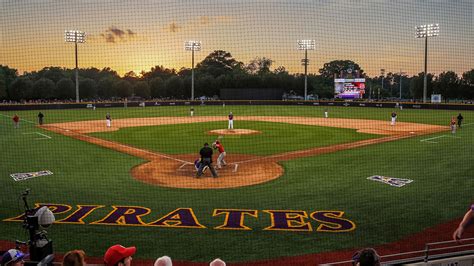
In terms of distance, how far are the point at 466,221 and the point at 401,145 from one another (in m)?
16.1

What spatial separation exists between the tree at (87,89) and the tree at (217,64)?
18.1 m

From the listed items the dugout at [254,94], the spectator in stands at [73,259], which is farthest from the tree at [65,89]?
the spectator in stands at [73,259]

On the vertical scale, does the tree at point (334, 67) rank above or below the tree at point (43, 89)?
above

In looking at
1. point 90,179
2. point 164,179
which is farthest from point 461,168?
point 90,179

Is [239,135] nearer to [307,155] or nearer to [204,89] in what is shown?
[307,155]

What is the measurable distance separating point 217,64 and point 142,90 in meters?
16.0

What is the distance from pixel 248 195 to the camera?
1148 centimetres

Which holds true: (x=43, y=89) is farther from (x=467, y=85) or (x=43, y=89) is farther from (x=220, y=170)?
(x=467, y=85)

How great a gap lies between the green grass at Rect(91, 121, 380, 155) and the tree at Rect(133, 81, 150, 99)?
48.3m

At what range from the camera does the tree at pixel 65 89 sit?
6341cm

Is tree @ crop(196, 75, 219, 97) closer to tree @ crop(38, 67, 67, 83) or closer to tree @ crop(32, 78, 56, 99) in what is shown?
tree @ crop(32, 78, 56, 99)

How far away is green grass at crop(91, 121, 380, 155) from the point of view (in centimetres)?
1992


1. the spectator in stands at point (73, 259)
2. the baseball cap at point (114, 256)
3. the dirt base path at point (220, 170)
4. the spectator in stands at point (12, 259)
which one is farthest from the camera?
the dirt base path at point (220, 170)

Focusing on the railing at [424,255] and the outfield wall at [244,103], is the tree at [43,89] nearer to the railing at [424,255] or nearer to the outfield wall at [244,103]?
the outfield wall at [244,103]
